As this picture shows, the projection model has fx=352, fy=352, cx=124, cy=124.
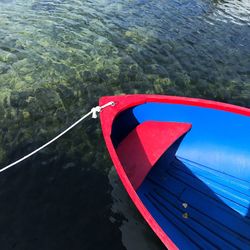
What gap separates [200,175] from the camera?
26.7ft

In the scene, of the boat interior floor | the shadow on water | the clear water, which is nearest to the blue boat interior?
the boat interior floor

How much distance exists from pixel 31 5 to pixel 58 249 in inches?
505

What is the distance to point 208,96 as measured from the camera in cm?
1191

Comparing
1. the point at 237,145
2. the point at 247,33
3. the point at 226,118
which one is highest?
the point at 226,118

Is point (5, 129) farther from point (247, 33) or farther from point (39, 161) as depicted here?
point (247, 33)

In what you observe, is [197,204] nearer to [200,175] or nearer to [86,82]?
[200,175]

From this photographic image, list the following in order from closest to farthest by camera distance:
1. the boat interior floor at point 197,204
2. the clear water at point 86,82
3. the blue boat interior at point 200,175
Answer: the boat interior floor at point 197,204
the blue boat interior at point 200,175
the clear water at point 86,82

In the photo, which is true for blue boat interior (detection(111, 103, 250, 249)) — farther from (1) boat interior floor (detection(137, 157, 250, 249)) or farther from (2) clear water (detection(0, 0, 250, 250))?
(2) clear water (detection(0, 0, 250, 250))

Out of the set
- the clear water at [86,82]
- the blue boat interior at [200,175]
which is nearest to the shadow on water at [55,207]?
the clear water at [86,82]

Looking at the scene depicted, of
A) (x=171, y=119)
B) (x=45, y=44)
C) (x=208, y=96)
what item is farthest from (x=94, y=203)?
(x=45, y=44)

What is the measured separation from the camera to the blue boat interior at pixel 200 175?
7258 mm

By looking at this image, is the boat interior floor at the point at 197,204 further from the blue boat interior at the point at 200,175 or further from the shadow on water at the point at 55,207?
the shadow on water at the point at 55,207

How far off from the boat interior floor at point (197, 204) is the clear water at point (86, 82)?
549 millimetres

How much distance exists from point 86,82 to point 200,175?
5.22 metres
